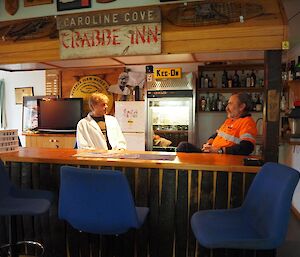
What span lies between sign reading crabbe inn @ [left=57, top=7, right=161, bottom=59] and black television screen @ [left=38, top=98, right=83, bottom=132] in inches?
112

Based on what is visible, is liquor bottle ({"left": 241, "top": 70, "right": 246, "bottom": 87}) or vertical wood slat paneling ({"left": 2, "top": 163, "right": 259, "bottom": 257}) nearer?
vertical wood slat paneling ({"left": 2, "top": 163, "right": 259, "bottom": 257})

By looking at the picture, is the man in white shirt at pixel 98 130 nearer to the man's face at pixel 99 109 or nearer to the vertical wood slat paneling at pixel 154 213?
the man's face at pixel 99 109

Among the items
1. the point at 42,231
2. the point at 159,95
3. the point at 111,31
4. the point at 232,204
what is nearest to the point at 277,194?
the point at 232,204

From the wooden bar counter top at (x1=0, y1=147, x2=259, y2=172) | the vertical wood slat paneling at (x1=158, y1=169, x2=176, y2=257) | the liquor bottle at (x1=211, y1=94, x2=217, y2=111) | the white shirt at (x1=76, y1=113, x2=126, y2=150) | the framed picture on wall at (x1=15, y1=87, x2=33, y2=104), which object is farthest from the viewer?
the framed picture on wall at (x1=15, y1=87, x2=33, y2=104)

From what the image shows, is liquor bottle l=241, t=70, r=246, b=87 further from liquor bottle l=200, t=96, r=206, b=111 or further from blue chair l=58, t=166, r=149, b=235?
blue chair l=58, t=166, r=149, b=235

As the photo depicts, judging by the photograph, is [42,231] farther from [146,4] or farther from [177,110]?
[177,110]

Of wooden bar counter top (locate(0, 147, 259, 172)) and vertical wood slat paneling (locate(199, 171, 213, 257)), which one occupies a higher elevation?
wooden bar counter top (locate(0, 147, 259, 172))

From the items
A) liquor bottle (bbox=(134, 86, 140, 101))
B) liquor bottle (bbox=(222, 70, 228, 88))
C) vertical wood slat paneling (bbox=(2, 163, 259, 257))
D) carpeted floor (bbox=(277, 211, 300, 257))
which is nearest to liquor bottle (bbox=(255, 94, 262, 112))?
liquor bottle (bbox=(222, 70, 228, 88))

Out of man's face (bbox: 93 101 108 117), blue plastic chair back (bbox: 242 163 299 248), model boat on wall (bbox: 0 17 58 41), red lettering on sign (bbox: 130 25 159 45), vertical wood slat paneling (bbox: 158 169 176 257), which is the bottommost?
vertical wood slat paneling (bbox: 158 169 176 257)

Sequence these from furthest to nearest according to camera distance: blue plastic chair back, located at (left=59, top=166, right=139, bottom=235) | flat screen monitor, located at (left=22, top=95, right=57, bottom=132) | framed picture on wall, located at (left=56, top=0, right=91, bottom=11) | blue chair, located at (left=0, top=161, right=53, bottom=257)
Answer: flat screen monitor, located at (left=22, top=95, right=57, bottom=132), framed picture on wall, located at (left=56, top=0, right=91, bottom=11), blue chair, located at (left=0, top=161, right=53, bottom=257), blue plastic chair back, located at (left=59, top=166, right=139, bottom=235)

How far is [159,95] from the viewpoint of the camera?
4609 mm

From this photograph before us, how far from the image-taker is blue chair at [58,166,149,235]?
1507 mm

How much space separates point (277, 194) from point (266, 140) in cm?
69

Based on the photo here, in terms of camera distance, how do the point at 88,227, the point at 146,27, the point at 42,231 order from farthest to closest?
the point at 42,231 < the point at 146,27 < the point at 88,227
